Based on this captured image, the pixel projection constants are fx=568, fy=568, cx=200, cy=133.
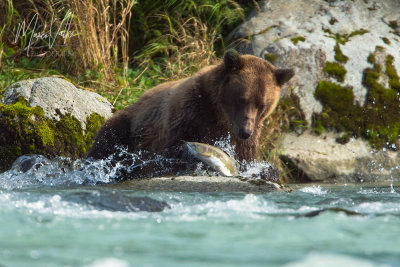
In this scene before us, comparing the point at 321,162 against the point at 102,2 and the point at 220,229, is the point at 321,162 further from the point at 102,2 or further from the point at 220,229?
the point at 220,229

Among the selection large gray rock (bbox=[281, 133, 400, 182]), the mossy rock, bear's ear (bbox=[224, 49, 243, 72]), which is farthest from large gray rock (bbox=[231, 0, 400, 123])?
the mossy rock

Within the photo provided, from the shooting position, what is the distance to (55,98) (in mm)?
7215

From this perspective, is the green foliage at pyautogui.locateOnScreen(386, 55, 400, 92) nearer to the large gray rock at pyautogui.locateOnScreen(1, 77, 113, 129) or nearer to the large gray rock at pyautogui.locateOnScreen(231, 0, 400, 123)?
the large gray rock at pyautogui.locateOnScreen(231, 0, 400, 123)

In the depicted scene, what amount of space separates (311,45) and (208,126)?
11.4 ft

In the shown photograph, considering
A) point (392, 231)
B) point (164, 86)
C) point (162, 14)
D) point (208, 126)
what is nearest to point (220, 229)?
point (392, 231)

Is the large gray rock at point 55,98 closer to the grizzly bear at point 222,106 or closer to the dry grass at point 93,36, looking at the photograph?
the grizzly bear at point 222,106

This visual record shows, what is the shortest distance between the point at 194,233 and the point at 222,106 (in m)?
2.93

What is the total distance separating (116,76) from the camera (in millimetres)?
9211

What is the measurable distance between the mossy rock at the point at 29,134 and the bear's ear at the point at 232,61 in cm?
243

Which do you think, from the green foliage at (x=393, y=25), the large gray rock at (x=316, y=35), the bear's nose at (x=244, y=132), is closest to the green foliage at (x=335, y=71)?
the large gray rock at (x=316, y=35)

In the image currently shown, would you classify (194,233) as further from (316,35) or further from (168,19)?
(168,19)

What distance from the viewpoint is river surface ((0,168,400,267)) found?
2.50 meters

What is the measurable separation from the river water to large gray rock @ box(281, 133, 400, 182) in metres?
3.59

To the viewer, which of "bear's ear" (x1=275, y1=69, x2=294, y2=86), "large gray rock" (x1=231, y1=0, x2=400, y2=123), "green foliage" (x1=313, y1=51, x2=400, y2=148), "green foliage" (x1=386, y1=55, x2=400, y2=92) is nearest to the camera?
"bear's ear" (x1=275, y1=69, x2=294, y2=86)
